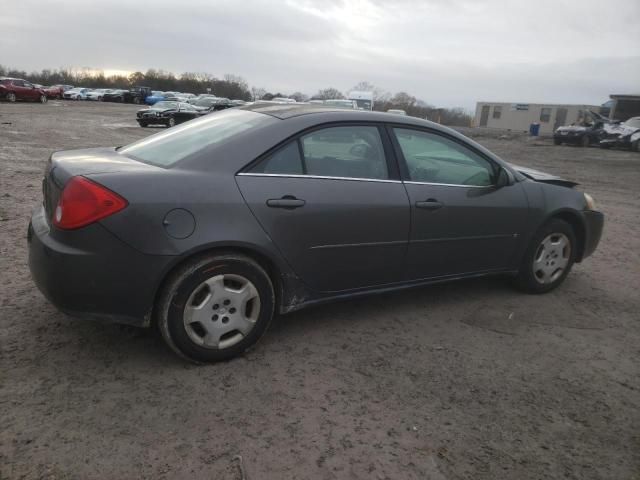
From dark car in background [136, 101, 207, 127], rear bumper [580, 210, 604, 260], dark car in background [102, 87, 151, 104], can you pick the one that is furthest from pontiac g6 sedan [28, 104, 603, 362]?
dark car in background [102, 87, 151, 104]

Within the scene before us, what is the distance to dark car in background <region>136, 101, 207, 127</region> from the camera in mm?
24141

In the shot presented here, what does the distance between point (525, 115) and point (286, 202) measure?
2190 inches

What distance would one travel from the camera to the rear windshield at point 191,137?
123 inches

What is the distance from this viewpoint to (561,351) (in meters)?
3.48

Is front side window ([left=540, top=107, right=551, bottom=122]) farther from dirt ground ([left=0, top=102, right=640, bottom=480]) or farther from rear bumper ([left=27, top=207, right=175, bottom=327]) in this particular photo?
rear bumper ([left=27, top=207, right=175, bottom=327])

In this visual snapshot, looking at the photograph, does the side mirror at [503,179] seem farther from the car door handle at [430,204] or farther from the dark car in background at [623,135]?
the dark car in background at [623,135]

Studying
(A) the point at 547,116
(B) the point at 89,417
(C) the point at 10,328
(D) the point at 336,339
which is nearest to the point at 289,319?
(D) the point at 336,339

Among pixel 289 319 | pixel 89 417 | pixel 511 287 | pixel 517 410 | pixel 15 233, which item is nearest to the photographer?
pixel 89 417

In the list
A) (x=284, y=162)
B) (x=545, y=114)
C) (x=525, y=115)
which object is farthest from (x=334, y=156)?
(x=525, y=115)

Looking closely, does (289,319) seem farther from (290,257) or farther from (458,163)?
(458,163)

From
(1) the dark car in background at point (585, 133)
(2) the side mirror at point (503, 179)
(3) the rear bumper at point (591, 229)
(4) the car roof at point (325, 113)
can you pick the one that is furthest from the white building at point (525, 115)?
(4) the car roof at point (325, 113)

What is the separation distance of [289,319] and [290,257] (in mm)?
781

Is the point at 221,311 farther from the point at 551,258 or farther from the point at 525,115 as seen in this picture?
the point at 525,115

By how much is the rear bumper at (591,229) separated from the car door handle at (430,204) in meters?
1.83
